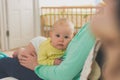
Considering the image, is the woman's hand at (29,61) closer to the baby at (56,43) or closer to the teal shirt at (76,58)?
the baby at (56,43)

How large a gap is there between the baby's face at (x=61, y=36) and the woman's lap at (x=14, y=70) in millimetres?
179

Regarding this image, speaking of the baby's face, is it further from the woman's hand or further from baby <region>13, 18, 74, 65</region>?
the woman's hand

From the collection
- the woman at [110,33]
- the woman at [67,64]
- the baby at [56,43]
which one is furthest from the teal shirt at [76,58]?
the woman at [110,33]

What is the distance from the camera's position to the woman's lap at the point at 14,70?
109 cm

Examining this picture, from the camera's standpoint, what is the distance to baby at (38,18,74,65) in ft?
3.48

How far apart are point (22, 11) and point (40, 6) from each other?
0.48 m

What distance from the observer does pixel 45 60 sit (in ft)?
3.50

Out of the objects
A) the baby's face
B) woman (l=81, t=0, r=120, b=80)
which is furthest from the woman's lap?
woman (l=81, t=0, r=120, b=80)

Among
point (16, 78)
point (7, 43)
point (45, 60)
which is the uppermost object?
point (45, 60)

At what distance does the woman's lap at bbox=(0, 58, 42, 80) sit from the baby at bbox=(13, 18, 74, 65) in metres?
0.08

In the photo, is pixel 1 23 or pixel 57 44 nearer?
pixel 57 44

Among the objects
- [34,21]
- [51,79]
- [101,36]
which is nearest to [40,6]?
[34,21]

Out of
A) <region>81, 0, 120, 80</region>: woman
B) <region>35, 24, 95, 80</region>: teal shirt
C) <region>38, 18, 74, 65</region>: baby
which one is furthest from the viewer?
<region>38, 18, 74, 65</region>: baby

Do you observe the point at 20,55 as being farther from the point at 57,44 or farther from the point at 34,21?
the point at 34,21
